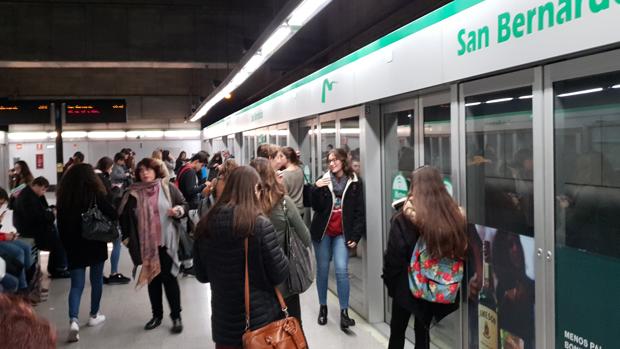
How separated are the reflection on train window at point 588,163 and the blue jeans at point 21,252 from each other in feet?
14.4

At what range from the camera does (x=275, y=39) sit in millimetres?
4102

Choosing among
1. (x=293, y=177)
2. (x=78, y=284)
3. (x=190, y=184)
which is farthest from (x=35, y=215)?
(x=293, y=177)

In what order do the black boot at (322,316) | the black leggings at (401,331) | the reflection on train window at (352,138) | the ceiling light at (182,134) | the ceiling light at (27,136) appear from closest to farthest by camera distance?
the black leggings at (401,331) < the black boot at (322,316) < the reflection on train window at (352,138) < the ceiling light at (27,136) < the ceiling light at (182,134)

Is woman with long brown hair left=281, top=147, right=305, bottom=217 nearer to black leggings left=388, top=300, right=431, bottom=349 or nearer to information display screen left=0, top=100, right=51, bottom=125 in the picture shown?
black leggings left=388, top=300, right=431, bottom=349

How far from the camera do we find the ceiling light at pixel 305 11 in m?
3.12

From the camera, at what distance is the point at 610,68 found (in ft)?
6.54

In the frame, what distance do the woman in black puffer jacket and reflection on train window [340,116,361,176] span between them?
221 cm

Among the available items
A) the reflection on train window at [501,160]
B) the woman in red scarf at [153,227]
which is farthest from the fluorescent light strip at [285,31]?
the woman in red scarf at [153,227]

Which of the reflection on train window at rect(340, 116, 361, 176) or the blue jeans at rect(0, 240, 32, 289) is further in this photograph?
the reflection on train window at rect(340, 116, 361, 176)

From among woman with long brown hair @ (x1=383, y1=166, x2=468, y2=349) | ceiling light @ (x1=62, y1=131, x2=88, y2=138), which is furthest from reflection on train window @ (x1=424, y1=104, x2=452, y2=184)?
ceiling light @ (x1=62, y1=131, x2=88, y2=138)

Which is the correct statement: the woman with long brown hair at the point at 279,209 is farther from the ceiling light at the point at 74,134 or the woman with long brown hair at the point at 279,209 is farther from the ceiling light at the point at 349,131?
the ceiling light at the point at 74,134

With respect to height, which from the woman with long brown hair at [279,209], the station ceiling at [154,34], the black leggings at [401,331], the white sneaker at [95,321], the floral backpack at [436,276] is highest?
the station ceiling at [154,34]

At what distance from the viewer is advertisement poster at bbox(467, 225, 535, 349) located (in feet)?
8.46

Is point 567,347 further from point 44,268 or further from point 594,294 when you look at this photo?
point 44,268
